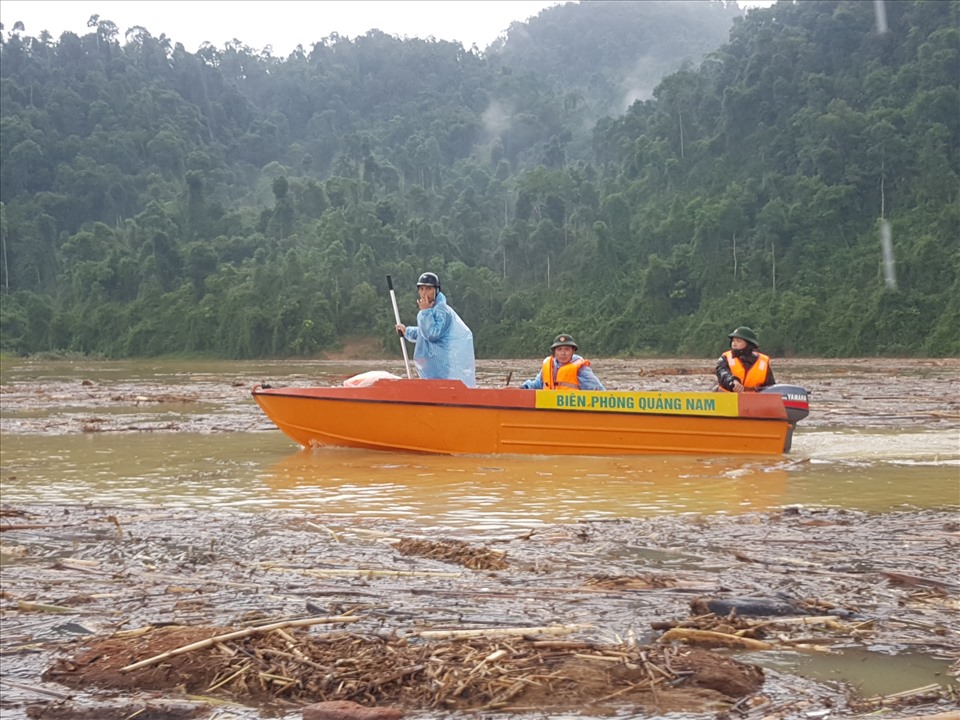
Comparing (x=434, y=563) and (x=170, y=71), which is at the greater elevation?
(x=170, y=71)

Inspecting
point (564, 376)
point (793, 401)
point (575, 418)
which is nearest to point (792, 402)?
point (793, 401)

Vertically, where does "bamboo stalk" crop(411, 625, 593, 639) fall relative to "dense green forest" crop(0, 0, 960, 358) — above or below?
below

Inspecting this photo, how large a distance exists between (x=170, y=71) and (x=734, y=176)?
68360 millimetres

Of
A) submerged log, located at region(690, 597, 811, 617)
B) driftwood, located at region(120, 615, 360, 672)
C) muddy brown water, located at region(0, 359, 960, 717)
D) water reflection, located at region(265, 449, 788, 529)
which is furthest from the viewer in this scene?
water reflection, located at region(265, 449, 788, 529)

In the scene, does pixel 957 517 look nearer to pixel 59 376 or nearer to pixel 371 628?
pixel 371 628

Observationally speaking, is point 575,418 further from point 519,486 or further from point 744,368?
point 519,486

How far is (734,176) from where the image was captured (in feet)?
184

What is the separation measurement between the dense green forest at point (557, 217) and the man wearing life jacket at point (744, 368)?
104 ft

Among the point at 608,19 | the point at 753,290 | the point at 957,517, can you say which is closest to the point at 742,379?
the point at 957,517

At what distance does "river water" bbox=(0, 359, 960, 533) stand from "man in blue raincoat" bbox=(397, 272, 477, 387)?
923mm

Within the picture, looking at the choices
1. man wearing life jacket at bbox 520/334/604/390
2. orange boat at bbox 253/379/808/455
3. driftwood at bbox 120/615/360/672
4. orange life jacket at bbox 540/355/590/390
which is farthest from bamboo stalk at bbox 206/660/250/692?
orange life jacket at bbox 540/355/590/390

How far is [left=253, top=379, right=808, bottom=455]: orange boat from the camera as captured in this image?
11109 mm

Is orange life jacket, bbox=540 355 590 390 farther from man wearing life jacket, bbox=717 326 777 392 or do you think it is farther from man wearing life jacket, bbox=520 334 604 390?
man wearing life jacket, bbox=717 326 777 392

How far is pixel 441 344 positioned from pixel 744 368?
299 centimetres
